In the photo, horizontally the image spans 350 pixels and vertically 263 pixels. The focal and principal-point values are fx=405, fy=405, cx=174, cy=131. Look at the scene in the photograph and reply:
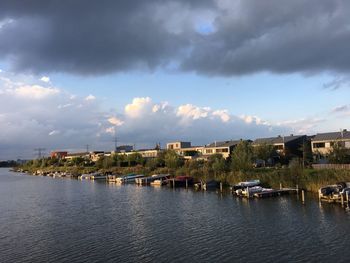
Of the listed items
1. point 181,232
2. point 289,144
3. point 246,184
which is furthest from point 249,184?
point 289,144

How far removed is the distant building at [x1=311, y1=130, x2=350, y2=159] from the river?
44957 millimetres

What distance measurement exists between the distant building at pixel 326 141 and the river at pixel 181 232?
45.0 meters

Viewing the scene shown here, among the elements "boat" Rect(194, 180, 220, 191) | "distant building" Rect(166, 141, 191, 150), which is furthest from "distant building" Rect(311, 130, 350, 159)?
"distant building" Rect(166, 141, 191, 150)

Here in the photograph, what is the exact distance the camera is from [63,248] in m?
32.6

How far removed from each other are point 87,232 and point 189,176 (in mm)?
52745

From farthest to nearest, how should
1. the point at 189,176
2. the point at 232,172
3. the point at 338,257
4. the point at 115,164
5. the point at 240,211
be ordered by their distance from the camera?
1. the point at 115,164
2. the point at 189,176
3. the point at 232,172
4. the point at 240,211
5. the point at 338,257

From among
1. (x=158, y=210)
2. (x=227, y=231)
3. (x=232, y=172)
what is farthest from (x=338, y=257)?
(x=232, y=172)

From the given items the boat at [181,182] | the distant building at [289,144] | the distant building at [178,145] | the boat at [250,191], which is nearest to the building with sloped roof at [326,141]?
the distant building at [289,144]

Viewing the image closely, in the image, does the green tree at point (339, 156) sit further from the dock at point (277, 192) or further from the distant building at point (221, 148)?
the distant building at point (221, 148)

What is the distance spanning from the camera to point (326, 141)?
327ft

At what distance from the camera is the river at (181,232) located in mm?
29578

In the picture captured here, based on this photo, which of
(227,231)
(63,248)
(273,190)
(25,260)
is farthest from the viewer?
(273,190)

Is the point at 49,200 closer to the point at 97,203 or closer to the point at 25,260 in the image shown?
the point at 97,203

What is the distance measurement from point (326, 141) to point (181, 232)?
72.9 metres
